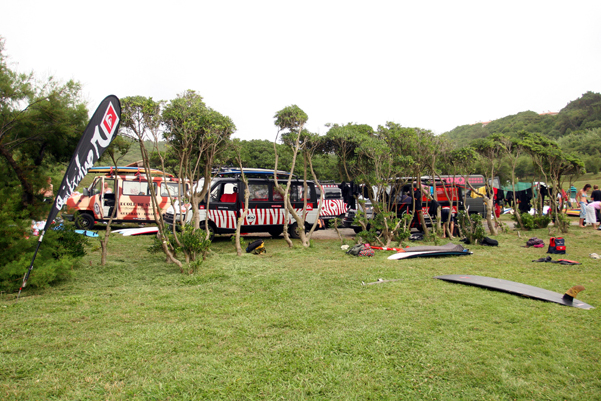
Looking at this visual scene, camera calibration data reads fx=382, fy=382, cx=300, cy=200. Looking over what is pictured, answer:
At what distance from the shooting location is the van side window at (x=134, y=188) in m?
13.4

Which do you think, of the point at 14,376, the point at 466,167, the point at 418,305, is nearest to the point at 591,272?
the point at 418,305

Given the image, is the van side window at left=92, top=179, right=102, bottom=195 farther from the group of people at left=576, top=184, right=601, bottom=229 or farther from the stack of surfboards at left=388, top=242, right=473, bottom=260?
the group of people at left=576, top=184, right=601, bottom=229

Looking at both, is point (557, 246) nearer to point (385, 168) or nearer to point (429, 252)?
point (429, 252)

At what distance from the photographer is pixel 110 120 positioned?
5.21m

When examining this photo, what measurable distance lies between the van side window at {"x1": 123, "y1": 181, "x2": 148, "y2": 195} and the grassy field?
7.56 metres

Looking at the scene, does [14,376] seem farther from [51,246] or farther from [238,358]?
[51,246]

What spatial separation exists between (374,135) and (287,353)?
8205 millimetres

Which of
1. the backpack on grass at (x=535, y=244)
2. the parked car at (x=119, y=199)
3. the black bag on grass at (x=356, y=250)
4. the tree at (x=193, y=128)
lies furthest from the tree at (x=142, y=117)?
the backpack on grass at (x=535, y=244)

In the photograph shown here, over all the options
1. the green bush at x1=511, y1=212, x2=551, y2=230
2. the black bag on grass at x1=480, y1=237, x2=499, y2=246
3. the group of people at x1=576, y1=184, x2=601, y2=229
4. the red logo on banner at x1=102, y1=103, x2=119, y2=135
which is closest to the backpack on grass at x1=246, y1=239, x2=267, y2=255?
the red logo on banner at x1=102, y1=103, x2=119, y2=135

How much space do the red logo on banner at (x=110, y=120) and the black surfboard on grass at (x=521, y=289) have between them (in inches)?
212

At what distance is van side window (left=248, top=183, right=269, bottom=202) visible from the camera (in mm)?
11047

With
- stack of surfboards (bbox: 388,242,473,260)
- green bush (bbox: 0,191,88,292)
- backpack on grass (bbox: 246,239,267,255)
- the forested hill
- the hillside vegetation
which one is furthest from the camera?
the forested hill

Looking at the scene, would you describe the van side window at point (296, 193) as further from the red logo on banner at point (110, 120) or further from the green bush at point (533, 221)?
the green bush at point (533, 221)

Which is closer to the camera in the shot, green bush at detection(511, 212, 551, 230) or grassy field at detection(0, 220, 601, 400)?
grassy field at detection(0, 220, 601, 400)
